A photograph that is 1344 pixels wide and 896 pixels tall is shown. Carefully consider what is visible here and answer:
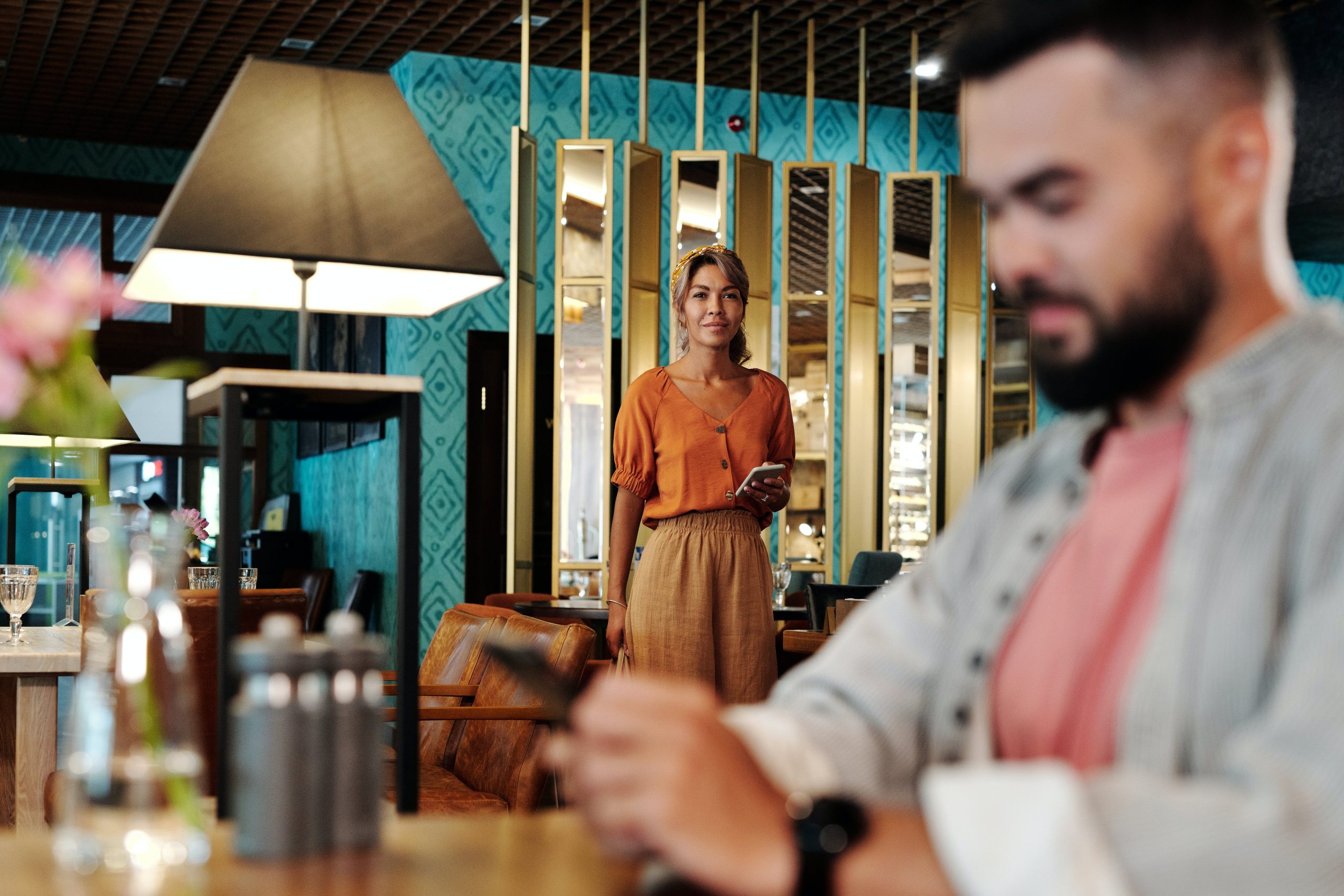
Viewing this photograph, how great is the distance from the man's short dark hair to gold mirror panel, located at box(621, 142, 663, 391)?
493 cm

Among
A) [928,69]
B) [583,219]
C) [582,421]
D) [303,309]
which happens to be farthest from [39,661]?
[928,69]

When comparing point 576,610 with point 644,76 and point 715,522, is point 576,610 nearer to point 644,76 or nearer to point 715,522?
point 715,522

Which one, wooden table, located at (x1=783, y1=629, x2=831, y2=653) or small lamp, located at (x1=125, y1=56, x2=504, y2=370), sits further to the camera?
wooden table, located at (x1=783, y1=629, x2=831, y2=653)

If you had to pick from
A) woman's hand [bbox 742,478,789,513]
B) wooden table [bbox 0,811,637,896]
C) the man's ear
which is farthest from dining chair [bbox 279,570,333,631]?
the man's ear

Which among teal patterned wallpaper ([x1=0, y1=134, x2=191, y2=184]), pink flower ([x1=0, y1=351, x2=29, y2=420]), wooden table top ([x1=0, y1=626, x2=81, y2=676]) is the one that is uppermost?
teal patterned wallpaper ([x1=0, y1=134, x2=191, y2=184])

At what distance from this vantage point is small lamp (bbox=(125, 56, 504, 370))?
4.83 ft

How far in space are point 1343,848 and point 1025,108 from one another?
509mm

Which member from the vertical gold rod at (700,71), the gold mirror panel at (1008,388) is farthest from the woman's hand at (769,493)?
the gold mirror panel at (1008,388)

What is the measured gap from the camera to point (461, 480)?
287 inches

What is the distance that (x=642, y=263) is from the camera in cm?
594

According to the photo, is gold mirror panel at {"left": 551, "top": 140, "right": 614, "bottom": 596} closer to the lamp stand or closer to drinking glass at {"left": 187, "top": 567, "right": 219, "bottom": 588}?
drinking glass at {"left": 187, "top": 567, "right": 219, "bottom": 588}

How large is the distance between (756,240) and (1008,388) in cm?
149

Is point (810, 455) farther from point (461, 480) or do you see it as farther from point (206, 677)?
point (206, 677)

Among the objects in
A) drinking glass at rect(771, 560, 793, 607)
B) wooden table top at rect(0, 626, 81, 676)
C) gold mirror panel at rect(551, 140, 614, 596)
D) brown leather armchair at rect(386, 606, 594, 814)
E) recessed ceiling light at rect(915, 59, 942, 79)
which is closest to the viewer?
brown leather armchair at rect(386, 606, 594, 814)
